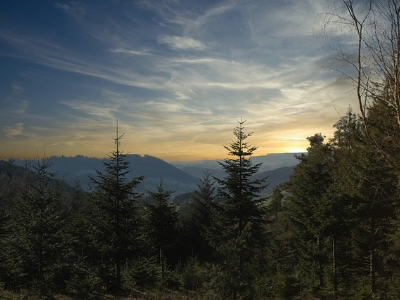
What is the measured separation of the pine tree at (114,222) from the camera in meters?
15.7

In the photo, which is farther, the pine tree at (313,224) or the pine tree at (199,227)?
the pine tree at (199,227)

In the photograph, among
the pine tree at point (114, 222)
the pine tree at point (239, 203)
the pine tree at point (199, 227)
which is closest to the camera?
the pine tree at point (114, 222)

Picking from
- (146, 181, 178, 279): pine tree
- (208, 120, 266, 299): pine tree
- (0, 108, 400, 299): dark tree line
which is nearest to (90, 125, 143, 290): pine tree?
(0, 108, 400, 299): dark tree line

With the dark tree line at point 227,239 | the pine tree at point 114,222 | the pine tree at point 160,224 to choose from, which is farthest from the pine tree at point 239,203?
the pine tree at point 114,222

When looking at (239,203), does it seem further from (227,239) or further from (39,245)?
(39,245)

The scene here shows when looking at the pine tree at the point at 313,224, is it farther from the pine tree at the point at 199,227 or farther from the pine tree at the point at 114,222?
the pine tree at the point at 199,227

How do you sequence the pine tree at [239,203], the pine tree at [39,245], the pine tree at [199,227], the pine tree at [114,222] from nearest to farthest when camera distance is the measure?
1. the pine tree at [39,245]
2. the pine tree at [114,222]
3. the pine tree at [239,203]
4. the pine tree at [199,227]

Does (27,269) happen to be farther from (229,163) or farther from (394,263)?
(394,263)

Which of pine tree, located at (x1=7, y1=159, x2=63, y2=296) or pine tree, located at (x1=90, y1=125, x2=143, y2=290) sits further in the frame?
pine tree, located at (x1=90, y1=125, x2=143, y2=290)

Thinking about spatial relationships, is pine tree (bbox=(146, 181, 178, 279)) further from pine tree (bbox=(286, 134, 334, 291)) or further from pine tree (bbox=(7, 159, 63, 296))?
pine tree (bbox=(286, 134, 334, 291))

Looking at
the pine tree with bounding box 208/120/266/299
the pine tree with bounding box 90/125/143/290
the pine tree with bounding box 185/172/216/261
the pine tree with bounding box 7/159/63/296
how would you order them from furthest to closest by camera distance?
the pine tree with bounding box 185/172/216/261 → the pine tree with bounding box 208/120/266/299 → the pine tree with bounding box 90/125/143/290 → the pine tree with bounding box 7/159/63/296

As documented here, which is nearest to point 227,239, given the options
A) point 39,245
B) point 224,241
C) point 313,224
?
point 224,241

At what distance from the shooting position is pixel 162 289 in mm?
16172

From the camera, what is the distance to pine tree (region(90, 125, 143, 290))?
51.4 ft
